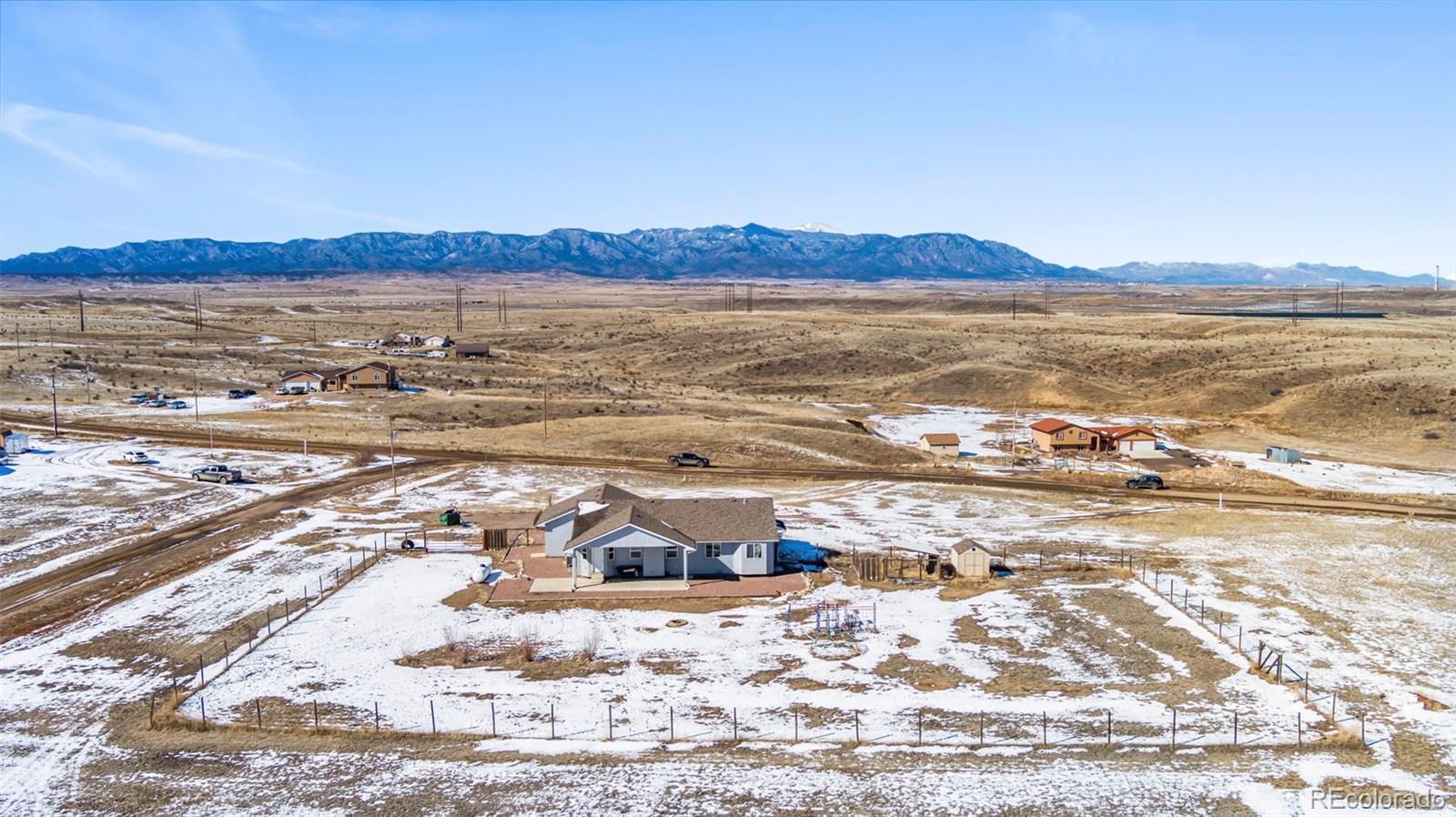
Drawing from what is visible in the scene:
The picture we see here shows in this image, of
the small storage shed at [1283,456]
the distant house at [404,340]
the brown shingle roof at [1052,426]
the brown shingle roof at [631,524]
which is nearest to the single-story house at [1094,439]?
the brown shingle roof at [1052,426]

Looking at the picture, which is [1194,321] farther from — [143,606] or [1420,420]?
[143,606]

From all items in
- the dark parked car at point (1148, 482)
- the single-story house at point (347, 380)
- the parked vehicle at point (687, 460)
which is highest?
the single-story house at point (347, 380)

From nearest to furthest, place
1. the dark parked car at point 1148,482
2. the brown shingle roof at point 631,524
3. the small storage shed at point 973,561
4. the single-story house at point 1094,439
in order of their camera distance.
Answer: the brown shingle roof at point 631,524, the small storage shed at point 973,561, the dark parked car at point 1148,482, the single-story house at point 1094,439

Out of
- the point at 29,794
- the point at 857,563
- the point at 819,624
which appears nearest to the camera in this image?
the point at 29,794

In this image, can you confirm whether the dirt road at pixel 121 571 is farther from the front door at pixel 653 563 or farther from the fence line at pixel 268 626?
the front door at pixel 653 563

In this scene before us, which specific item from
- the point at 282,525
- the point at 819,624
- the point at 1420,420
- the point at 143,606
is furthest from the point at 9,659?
the point at 1420,420

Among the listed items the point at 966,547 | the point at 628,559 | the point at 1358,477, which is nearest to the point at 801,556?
the point at 966,547

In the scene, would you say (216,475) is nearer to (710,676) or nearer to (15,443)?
(15,443)
